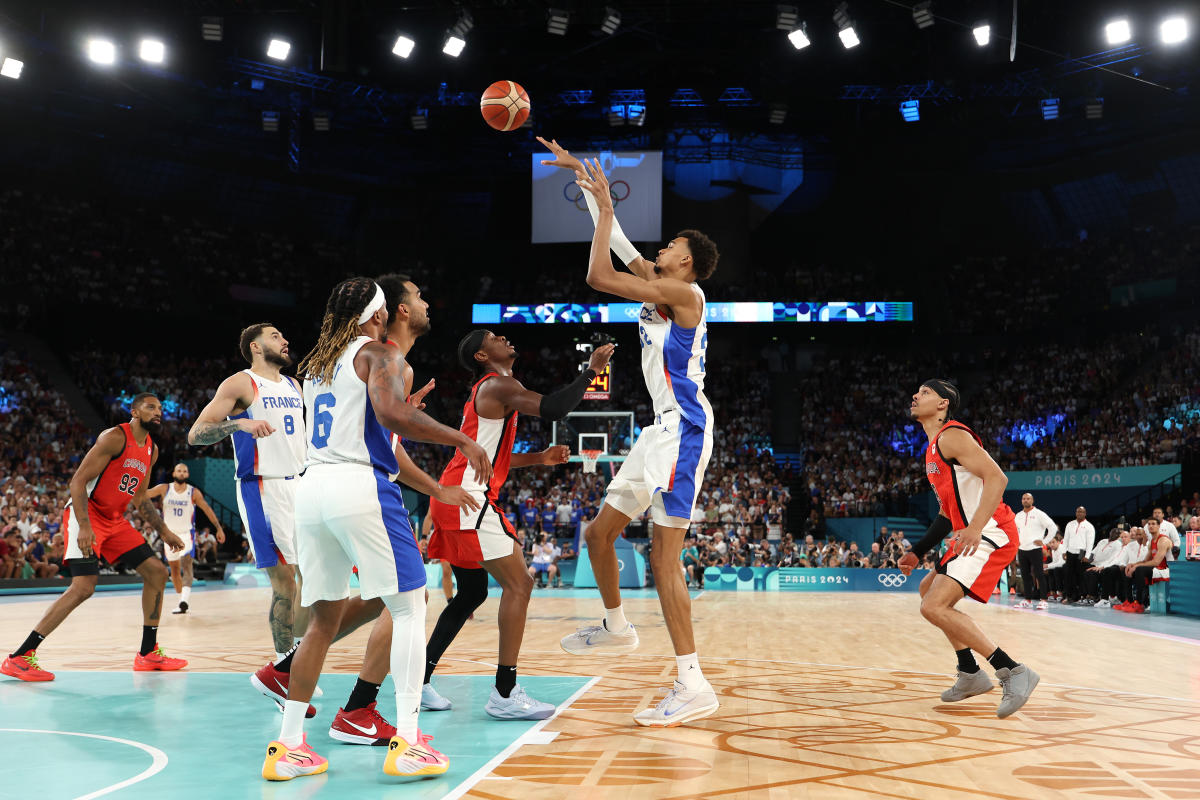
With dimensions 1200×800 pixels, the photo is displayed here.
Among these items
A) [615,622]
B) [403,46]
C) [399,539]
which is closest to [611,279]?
[399,539]

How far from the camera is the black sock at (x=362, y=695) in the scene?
4332mm

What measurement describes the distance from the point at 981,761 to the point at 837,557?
17.8 metres

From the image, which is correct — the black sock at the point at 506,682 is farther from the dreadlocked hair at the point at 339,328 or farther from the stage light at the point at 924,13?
the stage light at the point at 924,13

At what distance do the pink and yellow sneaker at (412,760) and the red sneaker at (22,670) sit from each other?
3.78 metres

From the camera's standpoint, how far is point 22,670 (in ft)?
20.1

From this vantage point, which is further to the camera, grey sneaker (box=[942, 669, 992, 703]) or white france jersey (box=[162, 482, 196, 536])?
white france jersey (box=[162, 482, 196, 536])

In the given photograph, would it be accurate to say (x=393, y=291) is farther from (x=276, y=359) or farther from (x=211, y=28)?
(x=211, y=28)

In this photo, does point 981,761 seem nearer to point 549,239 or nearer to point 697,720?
point 697,720

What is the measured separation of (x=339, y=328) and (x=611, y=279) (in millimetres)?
1404

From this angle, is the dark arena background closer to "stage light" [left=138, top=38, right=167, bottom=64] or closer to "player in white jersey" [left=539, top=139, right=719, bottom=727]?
"player in white jersey" [left=539, top=139, right=719, bottom=727]

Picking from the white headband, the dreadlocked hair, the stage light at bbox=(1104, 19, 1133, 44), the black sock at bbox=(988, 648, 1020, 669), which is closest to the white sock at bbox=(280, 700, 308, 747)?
the dreadlocked hair

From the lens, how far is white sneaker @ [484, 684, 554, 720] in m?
4.80

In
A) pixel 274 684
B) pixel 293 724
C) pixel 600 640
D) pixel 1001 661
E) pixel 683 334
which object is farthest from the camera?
pixel 1001 661

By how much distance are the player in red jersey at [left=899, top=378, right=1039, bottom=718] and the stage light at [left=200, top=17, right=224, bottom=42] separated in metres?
17.4
